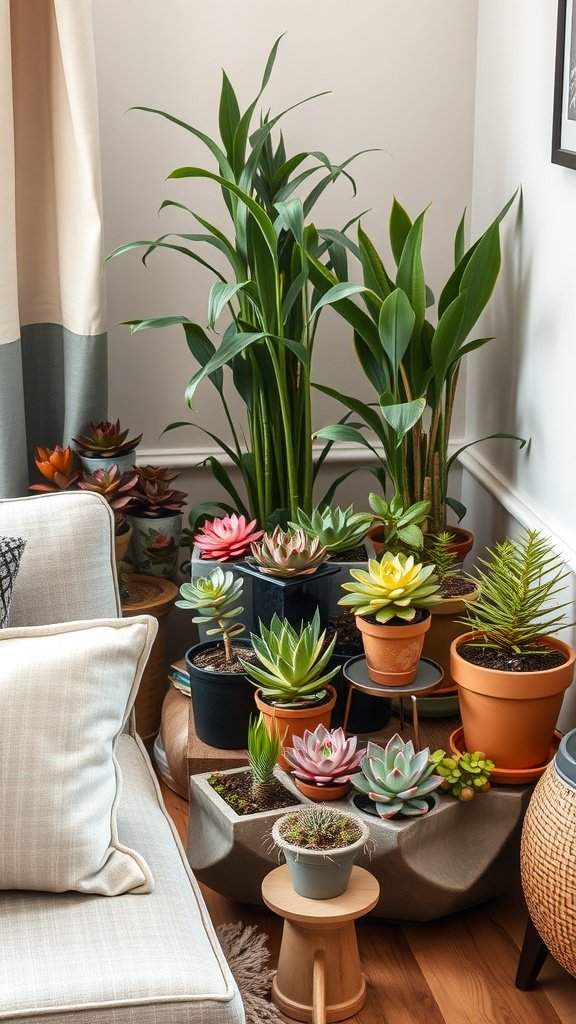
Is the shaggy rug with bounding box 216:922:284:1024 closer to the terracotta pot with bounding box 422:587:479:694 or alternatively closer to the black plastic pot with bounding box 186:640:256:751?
the black plastic pot with bounding box 186:640:256:751

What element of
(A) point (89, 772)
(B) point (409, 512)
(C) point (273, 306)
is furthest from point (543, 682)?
(C) point (273, 306)

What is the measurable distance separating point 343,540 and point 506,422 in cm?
57

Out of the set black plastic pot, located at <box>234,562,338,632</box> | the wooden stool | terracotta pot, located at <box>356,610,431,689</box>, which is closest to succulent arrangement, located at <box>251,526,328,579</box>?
black plastic pot, located at <box>234,562,338,632</box>

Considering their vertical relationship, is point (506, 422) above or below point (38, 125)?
below

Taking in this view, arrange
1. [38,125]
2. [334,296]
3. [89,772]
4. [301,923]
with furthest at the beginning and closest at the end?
1. [38,125]
2. [334,296]
3. [301,923]
4. [89,772]

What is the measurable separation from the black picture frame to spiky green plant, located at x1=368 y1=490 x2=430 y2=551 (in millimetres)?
630

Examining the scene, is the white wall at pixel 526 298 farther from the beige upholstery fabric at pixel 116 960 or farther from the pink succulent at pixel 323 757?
the beige upholstery fabric at pixel 116 960

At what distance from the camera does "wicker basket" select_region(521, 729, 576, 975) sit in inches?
54.9

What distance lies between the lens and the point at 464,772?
5.36 ft

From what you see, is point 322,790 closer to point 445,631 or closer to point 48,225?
point 445,631

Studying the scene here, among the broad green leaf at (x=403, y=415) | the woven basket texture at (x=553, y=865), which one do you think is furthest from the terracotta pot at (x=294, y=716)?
the broad green leaf at (x=403, y=415)

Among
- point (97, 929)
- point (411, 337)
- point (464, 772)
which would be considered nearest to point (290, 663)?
point (464, 772)

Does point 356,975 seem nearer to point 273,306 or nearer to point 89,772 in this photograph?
point 89,772

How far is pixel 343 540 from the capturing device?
184cm
